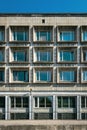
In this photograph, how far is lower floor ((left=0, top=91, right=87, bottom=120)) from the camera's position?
141 ft

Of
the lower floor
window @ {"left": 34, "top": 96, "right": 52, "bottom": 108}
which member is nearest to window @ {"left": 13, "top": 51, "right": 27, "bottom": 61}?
the lower floor

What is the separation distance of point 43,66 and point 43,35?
4.03m

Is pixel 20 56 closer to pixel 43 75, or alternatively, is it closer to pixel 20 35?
pixel 20 35

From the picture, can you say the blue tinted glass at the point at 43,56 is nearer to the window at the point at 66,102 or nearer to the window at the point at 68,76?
the window at the point at 68,76

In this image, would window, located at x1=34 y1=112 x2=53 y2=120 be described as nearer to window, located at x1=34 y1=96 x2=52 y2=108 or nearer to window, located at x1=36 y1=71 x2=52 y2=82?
window, located at x1=34 y1=96 x2=52 y2=108

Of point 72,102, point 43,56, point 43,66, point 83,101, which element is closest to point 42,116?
point 72,102

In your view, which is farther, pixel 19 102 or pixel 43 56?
pixel 43 56

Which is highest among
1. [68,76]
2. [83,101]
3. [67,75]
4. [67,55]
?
[67,55]

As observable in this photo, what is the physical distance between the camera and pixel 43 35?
43938mm

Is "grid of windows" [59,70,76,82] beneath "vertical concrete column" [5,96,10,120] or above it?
above

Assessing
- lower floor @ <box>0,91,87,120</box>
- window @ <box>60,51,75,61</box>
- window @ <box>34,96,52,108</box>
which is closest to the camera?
lower floor @ <box>0,91,87,120</box>

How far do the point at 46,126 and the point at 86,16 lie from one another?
17.0 m

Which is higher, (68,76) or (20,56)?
(20,56)

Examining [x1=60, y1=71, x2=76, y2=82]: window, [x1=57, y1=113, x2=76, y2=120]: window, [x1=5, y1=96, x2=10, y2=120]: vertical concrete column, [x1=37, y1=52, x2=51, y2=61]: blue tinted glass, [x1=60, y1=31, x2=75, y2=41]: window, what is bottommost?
[x1=57, y1=113, x2=76, y2=120]: window
